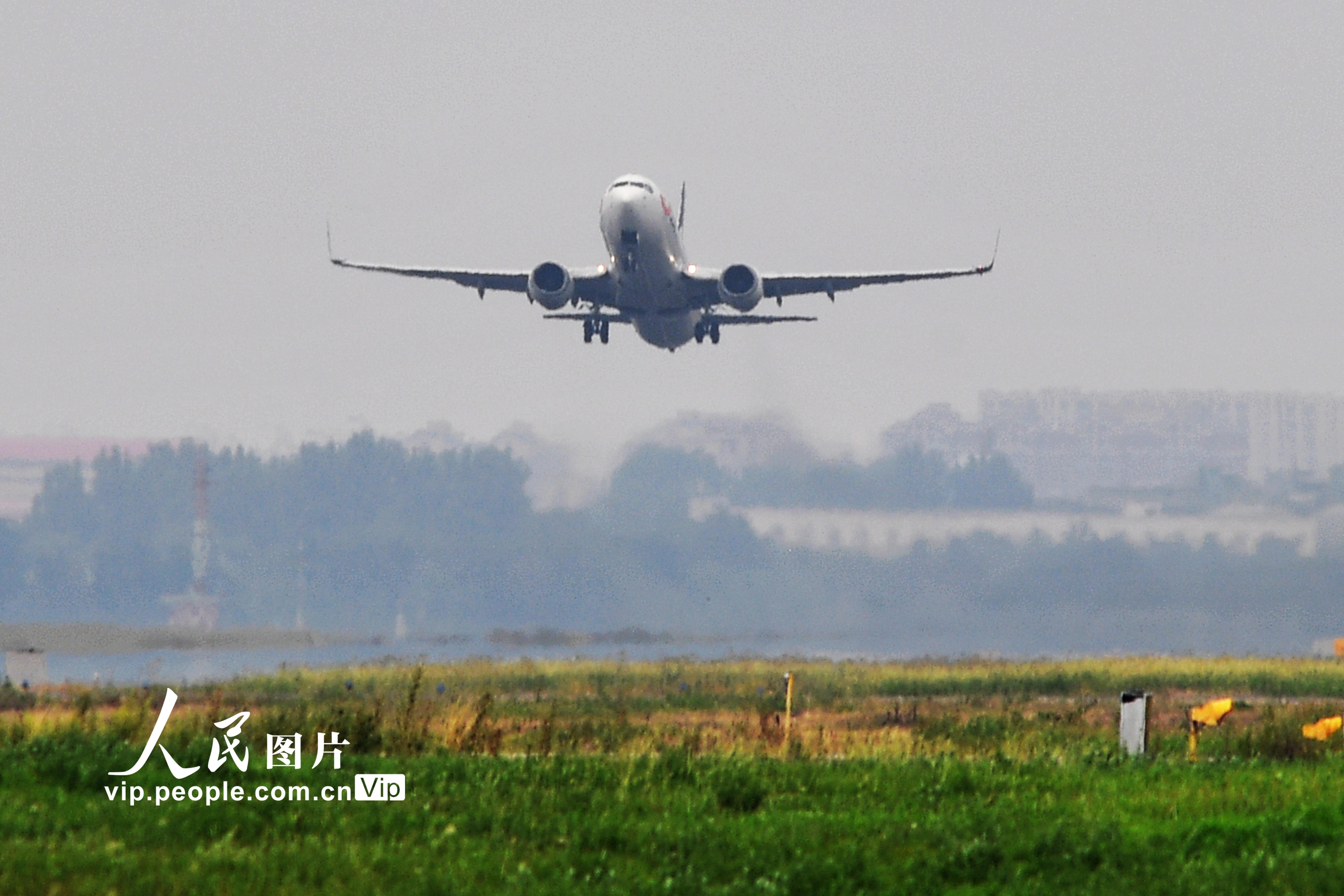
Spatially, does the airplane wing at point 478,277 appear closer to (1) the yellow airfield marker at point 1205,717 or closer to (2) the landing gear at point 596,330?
(2) the landing gear at point 596,330

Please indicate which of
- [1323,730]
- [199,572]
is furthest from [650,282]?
[199,572]

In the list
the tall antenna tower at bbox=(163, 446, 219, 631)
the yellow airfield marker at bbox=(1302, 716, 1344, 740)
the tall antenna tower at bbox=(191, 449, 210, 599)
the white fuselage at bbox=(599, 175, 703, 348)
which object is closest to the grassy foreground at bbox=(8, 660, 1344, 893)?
the yellow airfield marker at bbox=(1302, 716, 1344, 740)

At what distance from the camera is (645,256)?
51312mm

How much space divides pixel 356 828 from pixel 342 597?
92.6 meters

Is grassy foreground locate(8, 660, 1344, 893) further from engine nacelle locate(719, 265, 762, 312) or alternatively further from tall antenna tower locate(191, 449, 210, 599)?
tall antenna tower locate(191, 449, 210, 599)

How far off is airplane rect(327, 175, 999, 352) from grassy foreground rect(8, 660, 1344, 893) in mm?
25570

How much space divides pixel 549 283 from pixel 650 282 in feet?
9.66

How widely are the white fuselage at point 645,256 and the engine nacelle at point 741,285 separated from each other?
1544 mm

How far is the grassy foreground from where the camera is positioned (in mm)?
13539

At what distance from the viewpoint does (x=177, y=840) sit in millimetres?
14156

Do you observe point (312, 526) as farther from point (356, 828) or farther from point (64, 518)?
point (356, 828)

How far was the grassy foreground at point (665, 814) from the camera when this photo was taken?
13539 mm

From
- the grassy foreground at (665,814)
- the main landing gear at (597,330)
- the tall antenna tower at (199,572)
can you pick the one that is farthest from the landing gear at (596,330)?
the tall antenna tower at (199,572)

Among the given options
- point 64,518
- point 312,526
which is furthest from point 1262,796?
point 64,518
